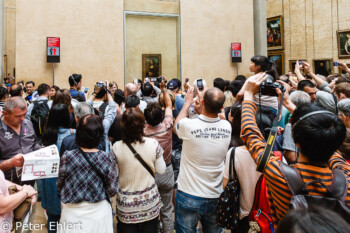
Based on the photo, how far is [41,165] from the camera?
2584mm

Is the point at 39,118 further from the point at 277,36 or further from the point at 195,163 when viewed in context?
the point at 277,36

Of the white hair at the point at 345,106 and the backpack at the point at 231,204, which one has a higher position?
the white hair at the point at 345,106

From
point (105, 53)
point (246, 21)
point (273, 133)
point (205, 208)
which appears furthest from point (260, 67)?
point (246, 21)

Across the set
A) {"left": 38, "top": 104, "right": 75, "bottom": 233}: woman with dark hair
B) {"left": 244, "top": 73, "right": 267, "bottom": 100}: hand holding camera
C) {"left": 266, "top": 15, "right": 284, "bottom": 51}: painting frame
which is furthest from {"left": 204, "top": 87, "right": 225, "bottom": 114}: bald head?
{"left": 266, "top": 15, "right": 284, "bottom": 51}: painting frame

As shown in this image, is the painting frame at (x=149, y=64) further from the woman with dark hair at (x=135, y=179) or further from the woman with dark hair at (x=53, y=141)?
the woman with dark hair at (x=135, y=179)

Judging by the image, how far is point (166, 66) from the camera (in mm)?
12781

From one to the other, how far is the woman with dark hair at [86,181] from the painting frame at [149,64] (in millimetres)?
9982

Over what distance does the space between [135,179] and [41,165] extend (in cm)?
86

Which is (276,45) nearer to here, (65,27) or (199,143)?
(65,27)

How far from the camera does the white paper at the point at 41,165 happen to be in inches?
100

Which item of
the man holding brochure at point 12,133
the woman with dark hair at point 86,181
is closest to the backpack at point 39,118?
the man holding brochure at point 12,133

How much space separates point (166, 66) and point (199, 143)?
10.3 metres

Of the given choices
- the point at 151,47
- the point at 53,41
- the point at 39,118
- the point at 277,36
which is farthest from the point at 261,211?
the point at 277,36

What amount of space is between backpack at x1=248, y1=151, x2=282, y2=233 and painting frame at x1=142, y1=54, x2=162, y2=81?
1053 cm
